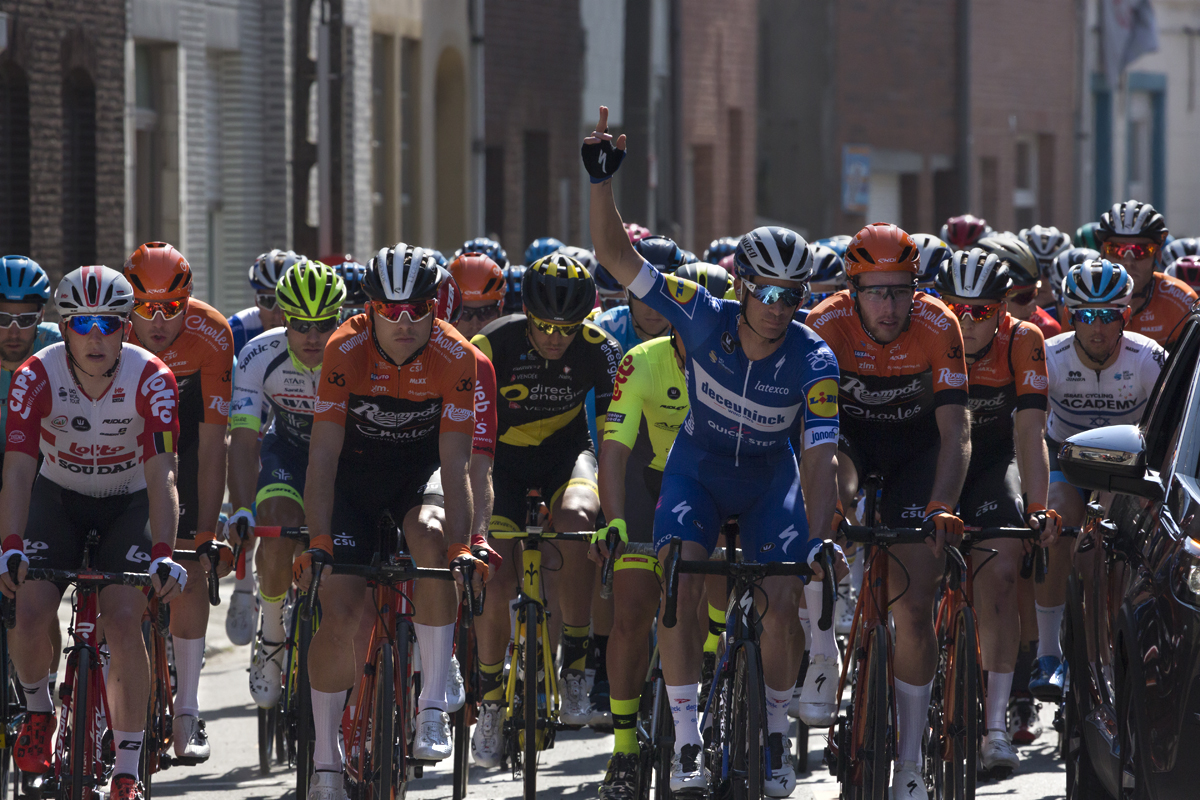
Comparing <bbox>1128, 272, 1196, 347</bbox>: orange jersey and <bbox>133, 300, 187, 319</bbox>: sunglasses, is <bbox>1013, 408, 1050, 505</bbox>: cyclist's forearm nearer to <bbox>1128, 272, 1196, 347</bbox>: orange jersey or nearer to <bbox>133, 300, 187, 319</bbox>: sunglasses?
<bbox>1128, 272, 1196, 347</bbox>: orange jersey

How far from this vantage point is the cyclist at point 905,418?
7.61 m

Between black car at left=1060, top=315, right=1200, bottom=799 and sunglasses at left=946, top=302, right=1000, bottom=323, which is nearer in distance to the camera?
black car at left=1060, top=315, right=1200, bottom=799

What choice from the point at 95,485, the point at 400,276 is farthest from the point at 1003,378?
the point at 95,485

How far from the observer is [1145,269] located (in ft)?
37.0

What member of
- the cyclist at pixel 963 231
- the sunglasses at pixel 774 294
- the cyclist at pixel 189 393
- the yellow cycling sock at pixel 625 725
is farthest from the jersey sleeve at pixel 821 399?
the cyclist at pixel 963 231

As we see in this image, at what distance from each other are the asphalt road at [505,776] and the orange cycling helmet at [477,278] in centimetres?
234

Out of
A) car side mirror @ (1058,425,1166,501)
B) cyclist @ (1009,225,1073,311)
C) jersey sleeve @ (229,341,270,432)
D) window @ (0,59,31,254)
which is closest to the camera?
car side mirror @ (1058,425,1166,501)

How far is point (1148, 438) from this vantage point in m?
6.50

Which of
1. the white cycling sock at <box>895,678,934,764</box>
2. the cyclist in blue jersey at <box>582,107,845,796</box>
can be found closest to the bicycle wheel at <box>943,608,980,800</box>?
the white cycling sock at <box>895,678,934,764</box>

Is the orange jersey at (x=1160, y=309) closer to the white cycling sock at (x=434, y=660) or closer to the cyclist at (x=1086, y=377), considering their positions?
the cyclist at (x=1086, y=377)

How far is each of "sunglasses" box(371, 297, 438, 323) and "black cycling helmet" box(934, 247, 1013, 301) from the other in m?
2.38

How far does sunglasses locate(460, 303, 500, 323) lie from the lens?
1050cm

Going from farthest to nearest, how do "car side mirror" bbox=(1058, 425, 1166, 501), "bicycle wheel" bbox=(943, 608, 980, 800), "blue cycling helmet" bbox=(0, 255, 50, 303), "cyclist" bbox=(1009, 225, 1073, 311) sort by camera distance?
"cyclist" bbox=(1009, 225, 1073, 311) < "blue cycling helmet" bbox=(0, 255, 50, 303) < "bicycle wheel" bbox=(943, 608, 980, 800) < "car side mirror" bbox=(1058, 425, 1166, 501)

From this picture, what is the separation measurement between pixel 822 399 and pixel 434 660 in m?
1.87
